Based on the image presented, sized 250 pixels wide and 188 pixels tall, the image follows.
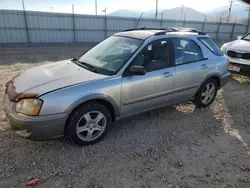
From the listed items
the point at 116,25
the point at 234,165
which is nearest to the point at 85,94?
the point at 234,165

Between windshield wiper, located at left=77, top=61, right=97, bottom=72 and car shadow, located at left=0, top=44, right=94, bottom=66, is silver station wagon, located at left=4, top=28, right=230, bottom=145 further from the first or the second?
car shadow, located at left=0, top=44, right=94, bottom=66

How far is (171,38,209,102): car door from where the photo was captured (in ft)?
12.6

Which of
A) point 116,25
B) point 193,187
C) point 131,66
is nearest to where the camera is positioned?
point 193,187

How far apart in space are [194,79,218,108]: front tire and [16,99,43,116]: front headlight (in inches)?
125

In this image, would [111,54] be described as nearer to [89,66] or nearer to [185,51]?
[89,66]

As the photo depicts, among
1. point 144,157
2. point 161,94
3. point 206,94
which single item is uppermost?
point 161,94

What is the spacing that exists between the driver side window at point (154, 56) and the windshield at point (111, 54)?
0.15m

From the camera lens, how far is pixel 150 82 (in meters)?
3.45

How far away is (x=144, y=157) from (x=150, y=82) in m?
1.21

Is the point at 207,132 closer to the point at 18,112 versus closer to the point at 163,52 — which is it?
the point at 163,52

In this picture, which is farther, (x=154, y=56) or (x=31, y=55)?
(x=31, y=55)

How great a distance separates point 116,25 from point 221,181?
56.9 feet

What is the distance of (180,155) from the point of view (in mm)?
3057

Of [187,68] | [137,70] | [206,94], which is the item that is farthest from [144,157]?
[206,94]
